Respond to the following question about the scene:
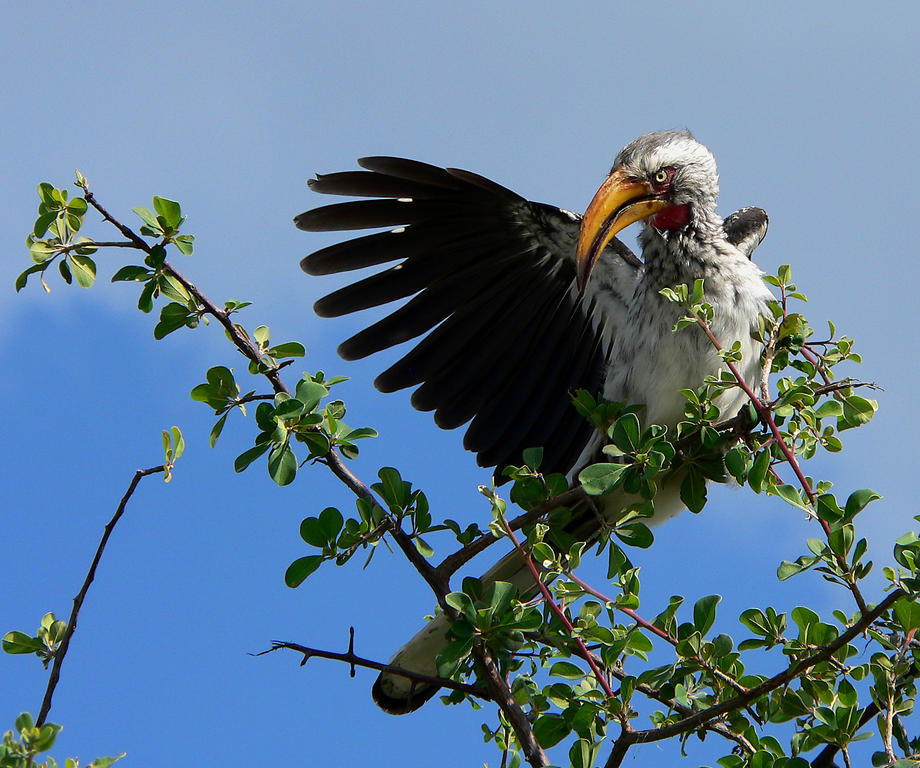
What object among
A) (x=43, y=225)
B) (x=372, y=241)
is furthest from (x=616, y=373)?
Result: (x=43, y=225)

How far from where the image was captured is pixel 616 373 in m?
3.19

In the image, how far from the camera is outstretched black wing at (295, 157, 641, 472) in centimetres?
350

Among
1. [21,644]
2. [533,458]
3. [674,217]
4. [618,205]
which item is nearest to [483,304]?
[618,205]

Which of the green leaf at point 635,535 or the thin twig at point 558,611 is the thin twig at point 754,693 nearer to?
the thin twig at point 558,611

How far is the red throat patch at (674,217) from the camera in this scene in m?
3.18

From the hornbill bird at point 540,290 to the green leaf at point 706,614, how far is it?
37.6 inches

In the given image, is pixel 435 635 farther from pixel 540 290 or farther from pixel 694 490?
pixel 540 290

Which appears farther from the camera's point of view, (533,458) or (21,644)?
(533,458)

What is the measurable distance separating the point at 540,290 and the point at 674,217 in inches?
29.0

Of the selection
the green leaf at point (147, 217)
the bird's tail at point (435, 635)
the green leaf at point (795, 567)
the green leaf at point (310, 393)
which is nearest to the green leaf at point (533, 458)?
the bird's tail at point (435, 635)

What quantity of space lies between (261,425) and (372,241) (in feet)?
5.02

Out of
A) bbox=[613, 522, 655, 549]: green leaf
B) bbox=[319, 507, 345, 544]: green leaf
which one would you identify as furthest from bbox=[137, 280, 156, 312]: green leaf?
bbox=[613, 522, 655, 549]: green leaf

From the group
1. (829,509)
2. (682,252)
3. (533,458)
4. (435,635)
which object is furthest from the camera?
(682,252)

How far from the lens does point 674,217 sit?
10.4 feet
